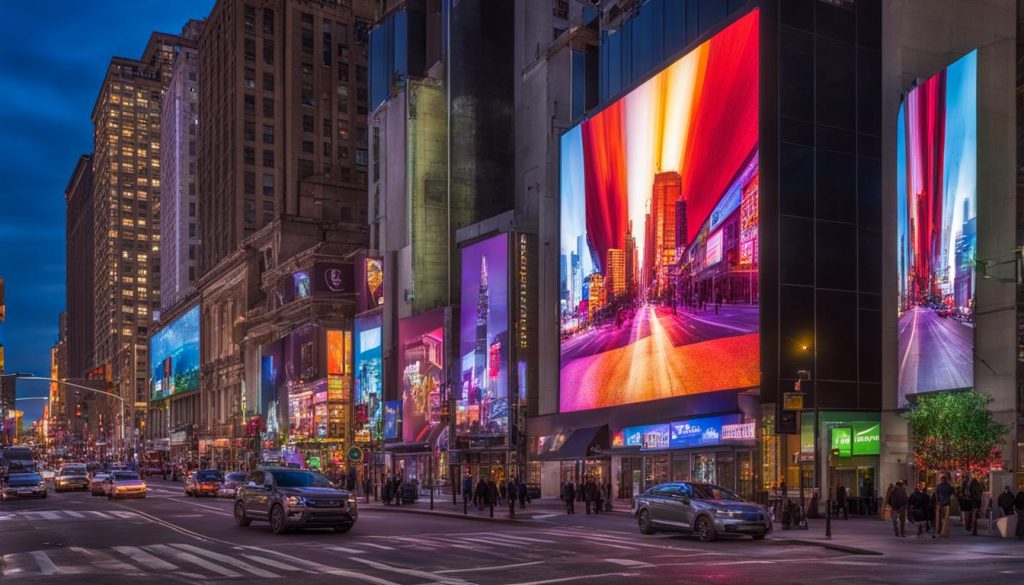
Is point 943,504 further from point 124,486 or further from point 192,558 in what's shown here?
point 124,486

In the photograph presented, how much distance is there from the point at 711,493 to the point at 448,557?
982cm

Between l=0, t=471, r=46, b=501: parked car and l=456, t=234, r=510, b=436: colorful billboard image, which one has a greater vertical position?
l=456, t=234, r=510, b=436: colorful billboard image

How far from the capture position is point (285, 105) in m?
144

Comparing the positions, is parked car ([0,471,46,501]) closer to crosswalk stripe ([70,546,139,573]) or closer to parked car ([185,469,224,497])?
parked car ([185,469,224,497])

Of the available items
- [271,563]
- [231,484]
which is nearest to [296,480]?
[271,563]

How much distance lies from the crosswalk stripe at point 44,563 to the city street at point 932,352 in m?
34.2

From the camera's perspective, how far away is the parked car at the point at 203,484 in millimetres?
58625

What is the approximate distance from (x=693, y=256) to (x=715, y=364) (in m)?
5.06

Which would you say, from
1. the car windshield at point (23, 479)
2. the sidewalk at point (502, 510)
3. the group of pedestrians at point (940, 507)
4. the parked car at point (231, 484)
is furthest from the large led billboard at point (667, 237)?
the car windshield at point (23, 479)

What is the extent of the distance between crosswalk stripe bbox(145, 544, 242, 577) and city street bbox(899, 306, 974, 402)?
31.5 m

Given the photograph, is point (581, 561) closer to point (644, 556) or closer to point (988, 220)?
point (644, 556)

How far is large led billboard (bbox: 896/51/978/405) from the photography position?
4303 centimetres

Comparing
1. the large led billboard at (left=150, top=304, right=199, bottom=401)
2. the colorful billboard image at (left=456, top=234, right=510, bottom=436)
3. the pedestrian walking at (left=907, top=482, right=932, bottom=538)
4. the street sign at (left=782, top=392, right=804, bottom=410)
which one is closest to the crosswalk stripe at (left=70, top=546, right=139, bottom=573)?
the street sign at (left=782, top=392, right=804, bottom=410)

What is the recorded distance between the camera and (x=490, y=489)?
4400 centimetres
